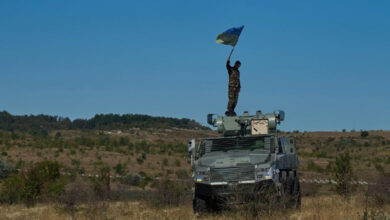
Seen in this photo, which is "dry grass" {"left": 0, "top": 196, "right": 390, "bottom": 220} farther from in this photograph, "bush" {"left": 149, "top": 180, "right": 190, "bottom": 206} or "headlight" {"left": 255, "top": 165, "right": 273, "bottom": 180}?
"headlight" {"left": 255, "top": 165, "right": 273, "bottom": 180}

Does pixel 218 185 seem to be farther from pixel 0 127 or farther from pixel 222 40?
pixel 0 127

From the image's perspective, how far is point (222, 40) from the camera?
21.1 m

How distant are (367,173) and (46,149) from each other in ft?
A: 98.6

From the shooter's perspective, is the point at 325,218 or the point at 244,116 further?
the point at 244,116

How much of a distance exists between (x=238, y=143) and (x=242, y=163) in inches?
60.3

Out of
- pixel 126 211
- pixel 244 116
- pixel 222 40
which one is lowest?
pixel 126 211

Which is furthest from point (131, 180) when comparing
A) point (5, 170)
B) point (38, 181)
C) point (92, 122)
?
point (92, 122)

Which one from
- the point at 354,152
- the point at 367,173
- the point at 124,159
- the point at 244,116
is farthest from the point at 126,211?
the point at 354,152

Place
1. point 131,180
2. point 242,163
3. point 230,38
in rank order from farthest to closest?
point 131,180 < point 230,38 < point 242,163

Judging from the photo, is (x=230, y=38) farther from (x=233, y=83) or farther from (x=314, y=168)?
(x=314, y=168)

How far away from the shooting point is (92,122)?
134 meters

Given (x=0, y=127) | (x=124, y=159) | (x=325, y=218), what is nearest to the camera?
(x=325, y=218)

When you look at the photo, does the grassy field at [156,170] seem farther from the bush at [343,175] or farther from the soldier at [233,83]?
the soldier at [233,83]

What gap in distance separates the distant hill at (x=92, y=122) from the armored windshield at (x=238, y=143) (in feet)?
307
